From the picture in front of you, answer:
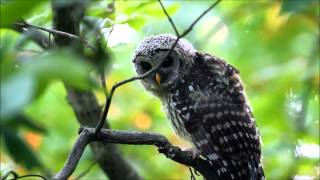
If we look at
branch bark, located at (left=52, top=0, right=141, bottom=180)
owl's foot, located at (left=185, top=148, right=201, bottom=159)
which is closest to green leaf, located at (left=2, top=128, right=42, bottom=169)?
owl's foot, located at (left=185, top=148, right=201, bottom=159)

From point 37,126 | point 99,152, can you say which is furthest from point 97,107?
point 37,126

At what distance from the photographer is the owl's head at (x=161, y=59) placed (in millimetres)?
3621

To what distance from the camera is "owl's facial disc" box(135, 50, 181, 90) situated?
142 inches

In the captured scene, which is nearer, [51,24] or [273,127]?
[51,24]

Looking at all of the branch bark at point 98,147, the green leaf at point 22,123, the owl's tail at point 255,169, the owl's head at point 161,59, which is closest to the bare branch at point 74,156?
the green leaf at point 22,123

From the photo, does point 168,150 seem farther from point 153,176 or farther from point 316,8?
point 153,176

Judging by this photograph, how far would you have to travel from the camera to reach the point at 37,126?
37.8 inches

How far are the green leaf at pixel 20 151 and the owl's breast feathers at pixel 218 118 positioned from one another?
6.78 feet

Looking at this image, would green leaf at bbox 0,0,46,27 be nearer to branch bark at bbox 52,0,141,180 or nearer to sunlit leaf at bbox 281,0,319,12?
sunlit leaf at bbox 281,0,319,12

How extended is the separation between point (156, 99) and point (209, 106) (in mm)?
1421

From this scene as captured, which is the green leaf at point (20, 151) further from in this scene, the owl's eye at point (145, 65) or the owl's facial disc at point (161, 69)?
the owl's eye at point (145, 65)

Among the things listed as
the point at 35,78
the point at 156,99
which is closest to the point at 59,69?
the point at 35,78

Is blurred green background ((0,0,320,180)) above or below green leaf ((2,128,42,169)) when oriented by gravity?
below

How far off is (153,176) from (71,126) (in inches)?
32.0
